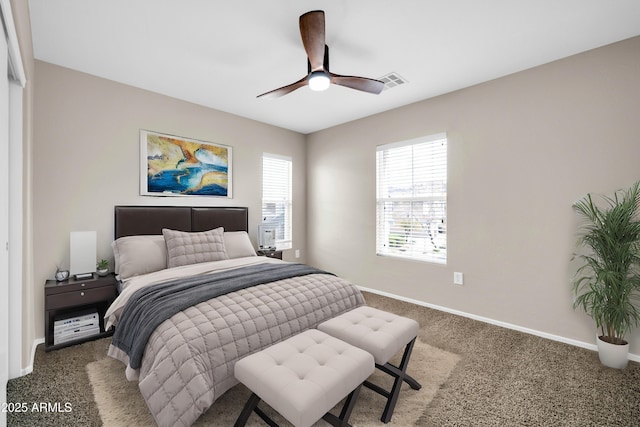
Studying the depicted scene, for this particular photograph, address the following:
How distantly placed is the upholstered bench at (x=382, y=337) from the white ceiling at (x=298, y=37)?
2.18 meters

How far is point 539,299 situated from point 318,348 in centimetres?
244

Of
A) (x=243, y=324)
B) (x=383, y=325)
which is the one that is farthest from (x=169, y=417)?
(x=383, y=325)

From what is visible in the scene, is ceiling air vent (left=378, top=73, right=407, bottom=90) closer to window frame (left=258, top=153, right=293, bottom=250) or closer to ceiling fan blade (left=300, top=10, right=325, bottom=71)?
ceiling fan blade (left=300, top=10, right=325, bottom=71)

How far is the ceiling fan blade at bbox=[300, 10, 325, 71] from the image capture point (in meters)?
1.85

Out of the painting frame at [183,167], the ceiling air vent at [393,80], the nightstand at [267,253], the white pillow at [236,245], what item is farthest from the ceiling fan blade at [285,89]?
the nightstand at [267,253]

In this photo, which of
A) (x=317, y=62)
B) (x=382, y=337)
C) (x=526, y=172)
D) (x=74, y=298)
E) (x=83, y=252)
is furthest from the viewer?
(x=526, y=172)

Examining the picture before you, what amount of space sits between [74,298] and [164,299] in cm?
121

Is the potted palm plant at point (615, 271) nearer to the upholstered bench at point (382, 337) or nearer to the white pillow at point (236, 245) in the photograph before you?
the upholstered bench at point (382, 337)

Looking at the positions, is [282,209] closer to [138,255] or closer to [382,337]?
[138,255]

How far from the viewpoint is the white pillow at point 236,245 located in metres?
3.51

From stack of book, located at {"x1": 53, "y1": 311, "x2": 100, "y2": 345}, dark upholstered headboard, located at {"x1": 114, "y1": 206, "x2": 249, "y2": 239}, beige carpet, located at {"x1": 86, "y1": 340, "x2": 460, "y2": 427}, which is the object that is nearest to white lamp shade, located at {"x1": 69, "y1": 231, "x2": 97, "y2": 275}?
dark upholstered headboard, located at {"x1": 114, "y1": 206, "x2": 249, "y2": 239}

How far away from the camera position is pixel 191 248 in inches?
121

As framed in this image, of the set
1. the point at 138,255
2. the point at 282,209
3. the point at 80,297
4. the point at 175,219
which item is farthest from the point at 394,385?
the point at 282,209

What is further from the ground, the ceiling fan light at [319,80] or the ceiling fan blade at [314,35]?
the ceiling fan blade at [314,35]
